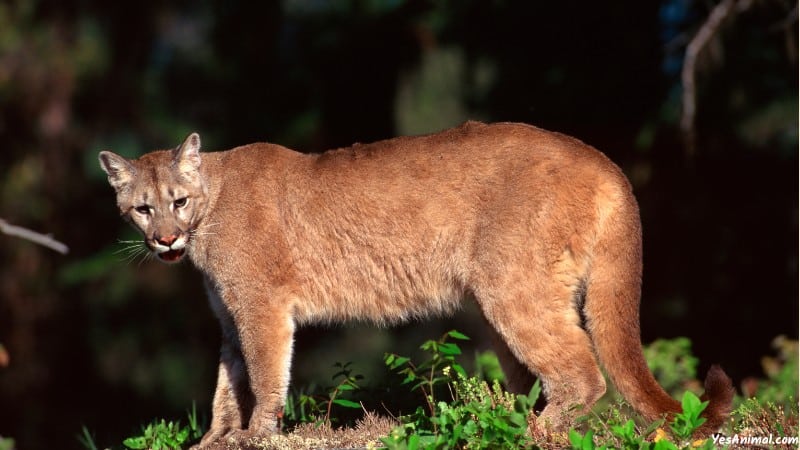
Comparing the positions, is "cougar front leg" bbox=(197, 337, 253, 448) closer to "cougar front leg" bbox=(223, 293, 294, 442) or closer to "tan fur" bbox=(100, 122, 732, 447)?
"tan fur" bbox=(100, 122, 732, 447)

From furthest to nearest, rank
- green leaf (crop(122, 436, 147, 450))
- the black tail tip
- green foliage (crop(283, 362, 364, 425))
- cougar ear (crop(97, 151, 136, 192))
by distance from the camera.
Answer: cougar ear (crop(97, 151, 136, 192))
green foliage (crop(283, 362, 364, 425))
green leaf (crop(122, 436, 147, 450))
the black tail tip

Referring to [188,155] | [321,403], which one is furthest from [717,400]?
[188,155]

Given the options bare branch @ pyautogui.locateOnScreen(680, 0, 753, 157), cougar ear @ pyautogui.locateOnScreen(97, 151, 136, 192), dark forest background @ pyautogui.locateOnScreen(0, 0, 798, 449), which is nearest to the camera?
cougar ear @ pyautogui.locateOnScreen(97, 151, 136, 192)

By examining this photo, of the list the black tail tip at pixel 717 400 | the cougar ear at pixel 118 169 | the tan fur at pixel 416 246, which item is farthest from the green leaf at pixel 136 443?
the black tail tip at pixel 717 400

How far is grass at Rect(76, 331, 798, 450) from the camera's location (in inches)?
177

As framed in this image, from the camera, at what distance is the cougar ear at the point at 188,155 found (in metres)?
6.11

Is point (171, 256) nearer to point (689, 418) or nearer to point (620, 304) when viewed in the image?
point (620, 304)

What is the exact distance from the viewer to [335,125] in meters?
10.7

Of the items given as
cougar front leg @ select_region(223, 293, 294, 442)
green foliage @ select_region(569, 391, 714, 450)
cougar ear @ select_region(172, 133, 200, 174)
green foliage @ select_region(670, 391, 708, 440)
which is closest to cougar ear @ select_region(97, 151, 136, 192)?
cougar ear @ select_region(172, 133, 200, 174)

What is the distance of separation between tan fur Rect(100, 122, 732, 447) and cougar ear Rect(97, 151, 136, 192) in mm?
10

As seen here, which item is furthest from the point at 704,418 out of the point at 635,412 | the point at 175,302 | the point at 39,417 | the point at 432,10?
the point at 39,417

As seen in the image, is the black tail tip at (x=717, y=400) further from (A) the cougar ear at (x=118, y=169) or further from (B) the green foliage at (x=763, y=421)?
(A) the cougar ear at (x=118, y=169)

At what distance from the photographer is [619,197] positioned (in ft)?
18.0

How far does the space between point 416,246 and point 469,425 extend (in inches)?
56.2
